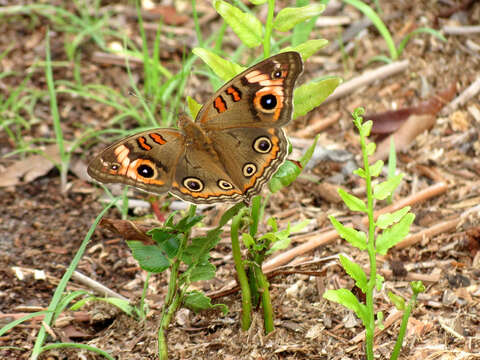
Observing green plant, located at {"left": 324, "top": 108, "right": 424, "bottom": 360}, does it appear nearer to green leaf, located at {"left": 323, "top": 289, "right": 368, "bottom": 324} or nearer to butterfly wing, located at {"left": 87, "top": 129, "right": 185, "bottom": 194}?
green leaf, located at {"left": 323, "top": 289, "right": 368, "bottom": 324}

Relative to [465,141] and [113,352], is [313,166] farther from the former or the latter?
[113,352]

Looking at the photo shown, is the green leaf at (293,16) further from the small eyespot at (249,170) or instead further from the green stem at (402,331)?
the green stem at (402,331)

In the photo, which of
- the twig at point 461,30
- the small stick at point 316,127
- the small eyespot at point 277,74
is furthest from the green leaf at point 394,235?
the twig at point 461,30

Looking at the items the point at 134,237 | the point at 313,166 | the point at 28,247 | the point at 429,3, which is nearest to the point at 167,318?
the point at 134,237

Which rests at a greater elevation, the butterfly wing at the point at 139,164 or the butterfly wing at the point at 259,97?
the butterfly wing at the point at 259,97

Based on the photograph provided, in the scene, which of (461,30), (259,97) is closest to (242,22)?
(259,97)

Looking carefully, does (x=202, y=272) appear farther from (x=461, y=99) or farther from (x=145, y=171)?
(x=461, y=99)

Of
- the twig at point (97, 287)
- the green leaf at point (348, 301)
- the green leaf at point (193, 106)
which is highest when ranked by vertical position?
the green leaf at point (193, 106)
